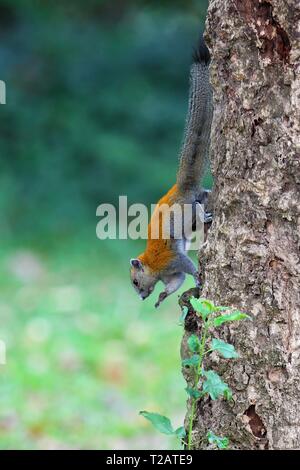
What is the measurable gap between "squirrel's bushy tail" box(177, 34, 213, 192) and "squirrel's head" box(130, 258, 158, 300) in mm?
560

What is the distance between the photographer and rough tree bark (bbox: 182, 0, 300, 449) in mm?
2166

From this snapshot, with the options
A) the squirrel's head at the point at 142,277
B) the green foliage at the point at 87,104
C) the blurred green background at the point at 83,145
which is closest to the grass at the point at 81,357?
the blurred green background at the point at 83,145

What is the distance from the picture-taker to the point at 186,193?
9.96 feet

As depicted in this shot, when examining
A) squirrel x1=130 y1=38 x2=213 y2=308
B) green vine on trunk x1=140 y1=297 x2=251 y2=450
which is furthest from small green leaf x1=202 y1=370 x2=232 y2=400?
squirrel x1=130 y1=38 x2=213 y2=308

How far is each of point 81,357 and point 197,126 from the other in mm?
2413

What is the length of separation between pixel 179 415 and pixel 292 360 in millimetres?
2138

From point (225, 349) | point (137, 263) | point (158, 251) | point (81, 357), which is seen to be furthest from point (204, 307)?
point (81, 357)

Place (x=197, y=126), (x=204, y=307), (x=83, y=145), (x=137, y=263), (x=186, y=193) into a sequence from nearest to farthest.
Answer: (x=204, y=307)
(x=197, y=126)
(x=186, y=193)
(x=137, y=263)
(x=83, y=145)

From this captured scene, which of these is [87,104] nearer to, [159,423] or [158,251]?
[158,251]

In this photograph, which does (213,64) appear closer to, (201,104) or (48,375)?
(201,104)

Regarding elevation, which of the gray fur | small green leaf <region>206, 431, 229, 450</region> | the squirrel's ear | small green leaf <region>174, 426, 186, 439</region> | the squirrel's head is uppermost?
the gray fur

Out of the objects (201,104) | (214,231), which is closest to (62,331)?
(201,104)

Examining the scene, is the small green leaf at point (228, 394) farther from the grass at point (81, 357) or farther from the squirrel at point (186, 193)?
the grass at point (81, 357)

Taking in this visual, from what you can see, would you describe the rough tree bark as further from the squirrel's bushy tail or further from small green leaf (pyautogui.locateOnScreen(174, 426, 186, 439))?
the squirrel's bushy tail
